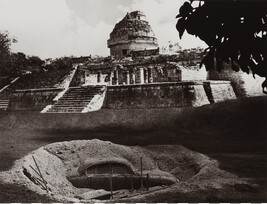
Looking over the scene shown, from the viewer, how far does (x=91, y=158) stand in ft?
36.3

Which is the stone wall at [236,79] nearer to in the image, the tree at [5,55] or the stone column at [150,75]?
the stone column at [150,75]

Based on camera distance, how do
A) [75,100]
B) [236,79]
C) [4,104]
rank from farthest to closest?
[4,104]
[75,100]
[236,79]

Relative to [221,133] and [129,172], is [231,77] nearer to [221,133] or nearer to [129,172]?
[221,133]

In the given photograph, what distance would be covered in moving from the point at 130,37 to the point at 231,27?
25775 mm

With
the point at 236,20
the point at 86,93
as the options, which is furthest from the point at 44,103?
the point at 236,20

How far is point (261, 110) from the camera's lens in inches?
574

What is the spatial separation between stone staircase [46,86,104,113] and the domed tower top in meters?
8.41

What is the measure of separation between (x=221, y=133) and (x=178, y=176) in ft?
12.3

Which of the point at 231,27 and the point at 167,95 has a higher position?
the point at 167,95

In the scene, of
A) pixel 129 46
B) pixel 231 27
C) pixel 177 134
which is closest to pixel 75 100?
pixel 177 134

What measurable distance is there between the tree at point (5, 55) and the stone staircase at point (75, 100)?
894 centimetres

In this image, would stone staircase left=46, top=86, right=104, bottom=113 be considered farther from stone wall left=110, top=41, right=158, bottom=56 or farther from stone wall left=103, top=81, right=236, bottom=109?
stone wall left=110, top=41, right=158, bottom=56

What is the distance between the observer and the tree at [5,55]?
93.2 ft

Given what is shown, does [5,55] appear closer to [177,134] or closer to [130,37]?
[130,37]
